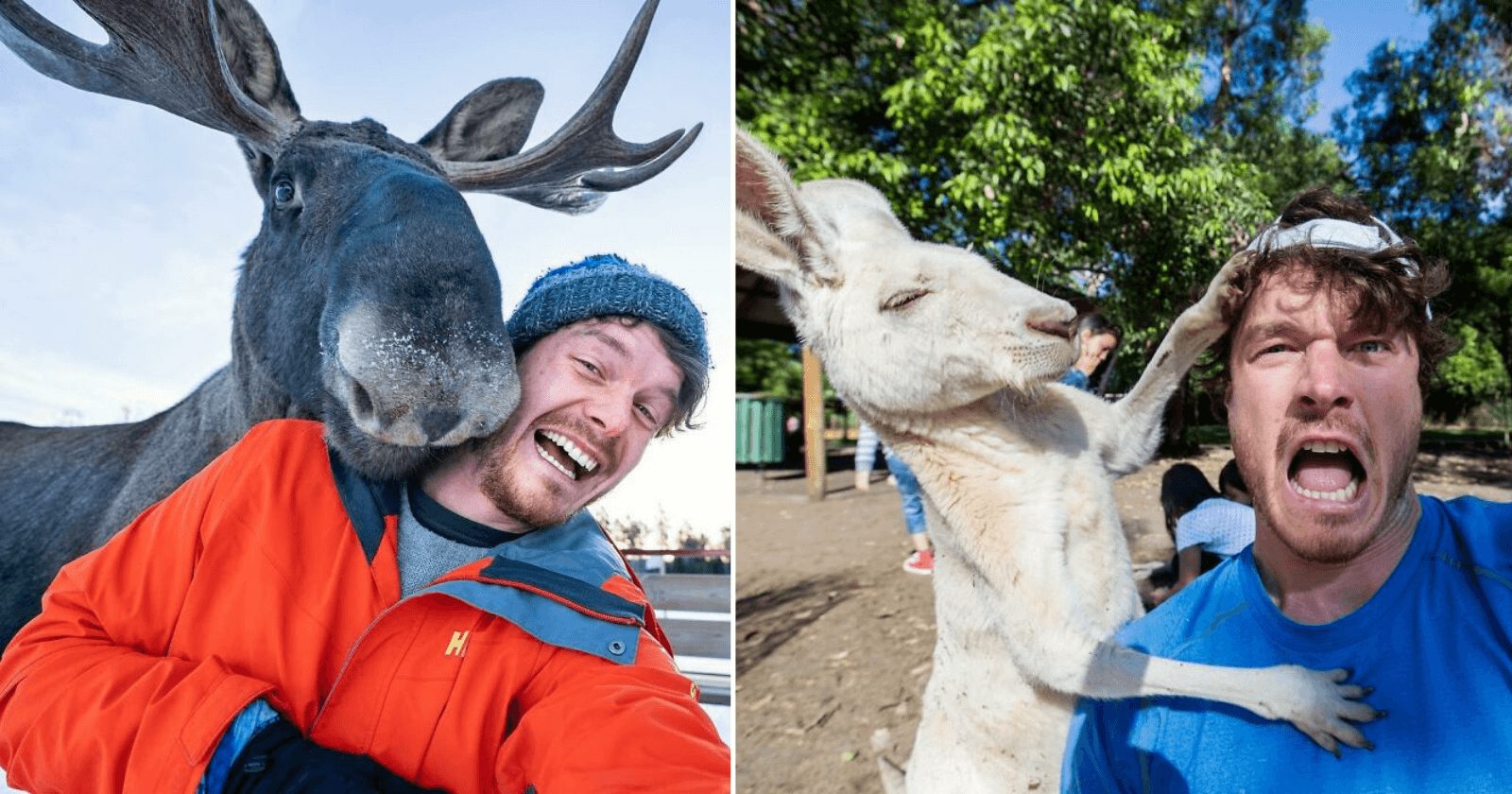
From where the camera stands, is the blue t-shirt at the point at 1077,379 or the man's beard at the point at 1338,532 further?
the blue t-shirt at the point at 1077,379

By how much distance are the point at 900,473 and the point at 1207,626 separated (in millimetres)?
1199

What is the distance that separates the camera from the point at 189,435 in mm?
1319

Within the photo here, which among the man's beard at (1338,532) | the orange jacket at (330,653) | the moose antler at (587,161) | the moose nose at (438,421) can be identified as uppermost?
the moose antler at (587,161)

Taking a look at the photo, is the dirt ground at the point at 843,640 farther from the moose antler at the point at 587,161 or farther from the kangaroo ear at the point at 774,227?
the moose antler at the point at 587,161

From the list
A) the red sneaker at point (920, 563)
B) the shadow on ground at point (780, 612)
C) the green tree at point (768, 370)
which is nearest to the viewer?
the shadow on ground at point (780, 612)

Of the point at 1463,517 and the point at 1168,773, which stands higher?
the point at 1463,517

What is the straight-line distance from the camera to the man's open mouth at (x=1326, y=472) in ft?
2.78

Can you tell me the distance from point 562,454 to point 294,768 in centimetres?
52

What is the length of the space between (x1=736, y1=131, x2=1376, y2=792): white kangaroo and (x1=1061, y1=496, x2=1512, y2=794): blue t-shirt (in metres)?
0.05

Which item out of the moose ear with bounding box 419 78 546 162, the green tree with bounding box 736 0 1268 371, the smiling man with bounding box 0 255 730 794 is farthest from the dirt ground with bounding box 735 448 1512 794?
the moose ear with bounding box 419 78 546 162

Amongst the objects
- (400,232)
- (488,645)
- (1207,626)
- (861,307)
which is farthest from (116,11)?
(1207,626)

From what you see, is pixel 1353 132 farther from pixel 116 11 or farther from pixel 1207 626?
pixel 116 11

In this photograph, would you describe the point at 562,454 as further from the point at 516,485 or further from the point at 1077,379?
the point at 1077,379

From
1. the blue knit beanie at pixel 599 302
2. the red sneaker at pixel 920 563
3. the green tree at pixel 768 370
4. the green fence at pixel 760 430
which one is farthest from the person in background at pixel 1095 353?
the green fence at pixel 760 430
